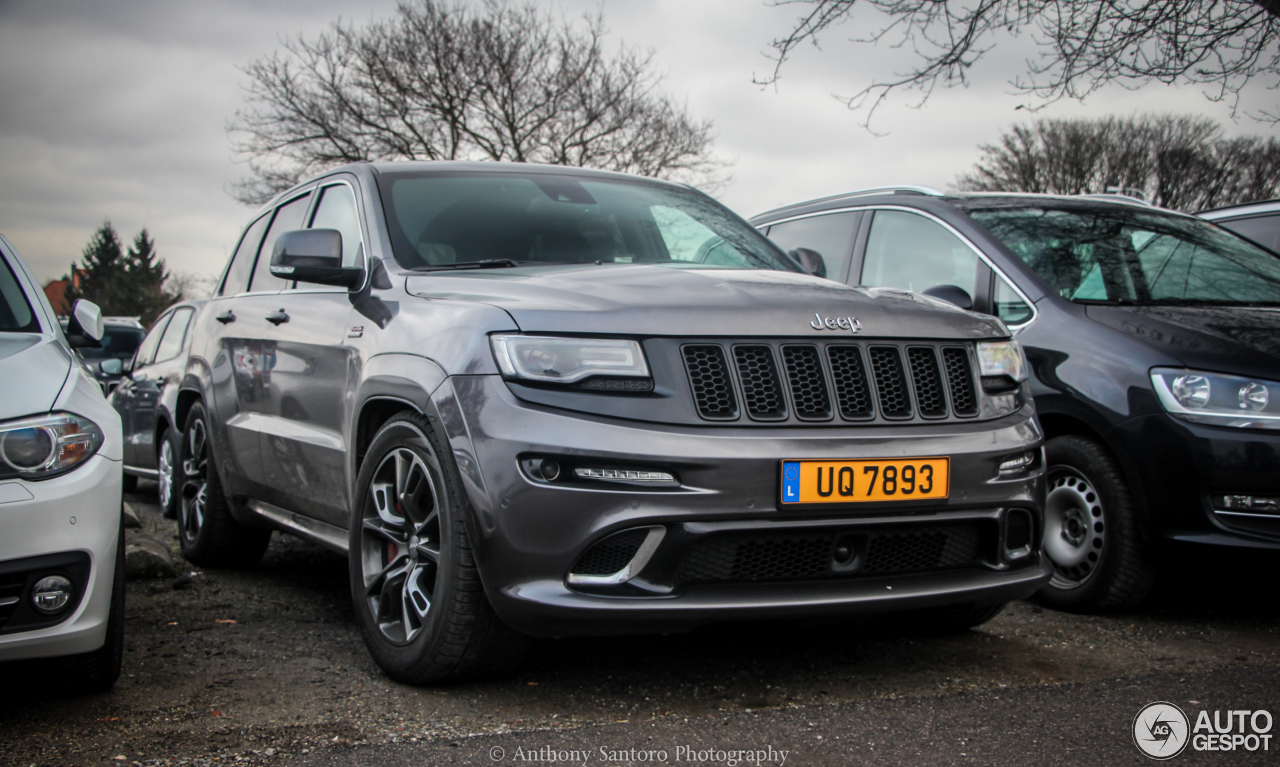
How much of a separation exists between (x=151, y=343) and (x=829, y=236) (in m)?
5.72

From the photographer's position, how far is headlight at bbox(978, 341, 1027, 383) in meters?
3.54

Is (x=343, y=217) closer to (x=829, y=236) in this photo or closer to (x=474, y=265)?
(x=474, y=265)

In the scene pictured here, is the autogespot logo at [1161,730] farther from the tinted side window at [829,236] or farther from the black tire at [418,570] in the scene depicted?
the tinted side window at [829,236]

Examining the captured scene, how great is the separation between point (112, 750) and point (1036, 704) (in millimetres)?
2498

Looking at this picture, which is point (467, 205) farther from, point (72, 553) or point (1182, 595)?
point (1182, 595)

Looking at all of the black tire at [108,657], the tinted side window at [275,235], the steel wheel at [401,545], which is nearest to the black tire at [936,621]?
the steel wheel at [401,545]

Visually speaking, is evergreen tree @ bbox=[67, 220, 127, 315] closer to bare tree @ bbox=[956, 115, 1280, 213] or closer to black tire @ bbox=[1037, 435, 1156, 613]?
bare tree @ bbox=[956, 115, 1280, 213]

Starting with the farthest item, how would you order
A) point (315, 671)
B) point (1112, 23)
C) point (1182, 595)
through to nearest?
point (1112, 23) < point (1182, 595) < point (315, 671)

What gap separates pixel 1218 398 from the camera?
4.08m

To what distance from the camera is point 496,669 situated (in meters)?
3.31

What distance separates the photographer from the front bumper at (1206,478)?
4.00m

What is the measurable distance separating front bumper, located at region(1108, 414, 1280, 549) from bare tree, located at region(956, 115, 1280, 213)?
1369 inches

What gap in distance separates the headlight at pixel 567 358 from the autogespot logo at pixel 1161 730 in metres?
1.60

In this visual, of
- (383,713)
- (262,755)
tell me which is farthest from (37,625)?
(383,713)
